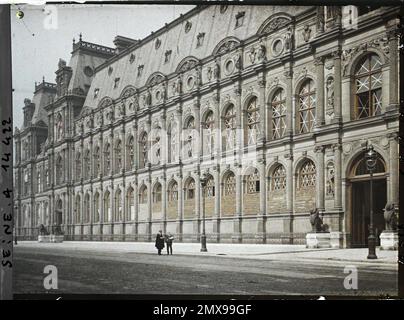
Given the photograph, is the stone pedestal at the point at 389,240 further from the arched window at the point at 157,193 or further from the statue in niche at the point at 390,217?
the arched window at the point at 157,193

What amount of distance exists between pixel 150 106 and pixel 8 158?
2767 mm

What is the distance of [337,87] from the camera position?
29.3 feet

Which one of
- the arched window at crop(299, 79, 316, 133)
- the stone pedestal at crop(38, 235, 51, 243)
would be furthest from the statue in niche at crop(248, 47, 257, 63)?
the stone pedestal at crop(38, 235, 51, 243)

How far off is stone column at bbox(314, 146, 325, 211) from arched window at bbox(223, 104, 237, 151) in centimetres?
161

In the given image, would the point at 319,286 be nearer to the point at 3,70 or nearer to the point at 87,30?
the point at 87,30

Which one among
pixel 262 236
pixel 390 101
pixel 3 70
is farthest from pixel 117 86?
pixel 390 101

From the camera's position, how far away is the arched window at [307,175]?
888 cm

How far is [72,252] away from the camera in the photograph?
8.51m

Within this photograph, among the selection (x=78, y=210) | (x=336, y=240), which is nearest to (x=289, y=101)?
(x=336, y=240)

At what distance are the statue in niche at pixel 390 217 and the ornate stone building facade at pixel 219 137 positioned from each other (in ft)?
0.65

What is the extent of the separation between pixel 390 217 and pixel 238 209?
255 centimetres

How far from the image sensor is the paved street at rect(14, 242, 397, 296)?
7473 mm

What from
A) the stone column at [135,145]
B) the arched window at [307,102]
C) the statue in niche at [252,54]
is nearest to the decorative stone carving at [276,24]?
the statue in niche at [252,54]

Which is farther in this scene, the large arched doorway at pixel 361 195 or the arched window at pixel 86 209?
the arched window at pixel 86 209
